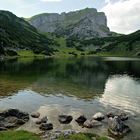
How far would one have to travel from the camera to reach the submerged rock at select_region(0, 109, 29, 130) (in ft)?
145

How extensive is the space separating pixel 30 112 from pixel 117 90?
4052 cm

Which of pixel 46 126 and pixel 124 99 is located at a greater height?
pixel 46 126

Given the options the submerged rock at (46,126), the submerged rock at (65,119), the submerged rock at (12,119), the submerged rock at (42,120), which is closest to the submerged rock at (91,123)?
the submerged rock at (65,119)

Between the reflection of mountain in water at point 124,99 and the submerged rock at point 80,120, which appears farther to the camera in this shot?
the reflection of mountain in water at point 124,99

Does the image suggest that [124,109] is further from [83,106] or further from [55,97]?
[55,97]

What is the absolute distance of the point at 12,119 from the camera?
4647 cm

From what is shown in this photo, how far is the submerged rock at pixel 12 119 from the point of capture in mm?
44200

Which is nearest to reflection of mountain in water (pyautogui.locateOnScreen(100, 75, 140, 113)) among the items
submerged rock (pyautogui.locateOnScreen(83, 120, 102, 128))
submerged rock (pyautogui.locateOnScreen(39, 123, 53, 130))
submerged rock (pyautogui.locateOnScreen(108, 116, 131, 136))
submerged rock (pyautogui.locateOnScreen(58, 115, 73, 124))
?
submerged rock (pyautogui.locateOnScreen(108, 116, 131, 136))

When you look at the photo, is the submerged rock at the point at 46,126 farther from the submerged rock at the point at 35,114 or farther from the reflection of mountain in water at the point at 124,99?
the reflection of mountain in water at the point at 124,99

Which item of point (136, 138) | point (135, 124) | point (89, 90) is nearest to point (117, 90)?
point (89, 90)

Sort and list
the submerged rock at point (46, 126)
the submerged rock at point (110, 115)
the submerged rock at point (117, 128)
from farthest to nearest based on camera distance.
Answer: the submerged rock at point (110, 115)
the submerged rock at point (46, 126)
the submerged rock at point (117, 128)

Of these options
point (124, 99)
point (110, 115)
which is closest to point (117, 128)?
point (110, 115)

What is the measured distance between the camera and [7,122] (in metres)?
45.2

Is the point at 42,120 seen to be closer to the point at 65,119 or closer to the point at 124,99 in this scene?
the point at 65,119
